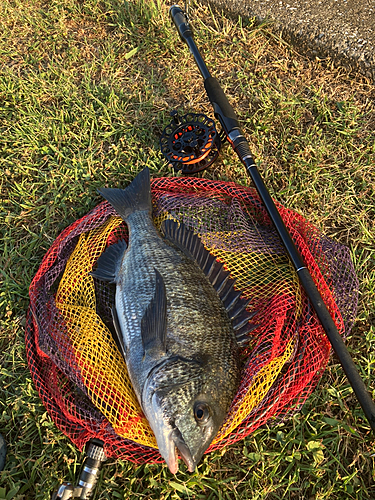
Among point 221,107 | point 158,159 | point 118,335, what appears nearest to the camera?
point 118,335

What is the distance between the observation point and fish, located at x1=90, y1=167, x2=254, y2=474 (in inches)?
85.0

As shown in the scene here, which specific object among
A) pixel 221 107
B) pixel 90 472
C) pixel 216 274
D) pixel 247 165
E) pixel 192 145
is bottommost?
pixel 90 472

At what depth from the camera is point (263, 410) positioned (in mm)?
2570

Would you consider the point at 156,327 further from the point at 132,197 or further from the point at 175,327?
the point at 132,197

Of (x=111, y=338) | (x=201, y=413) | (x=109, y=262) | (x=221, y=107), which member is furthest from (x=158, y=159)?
(x=201, y=413)

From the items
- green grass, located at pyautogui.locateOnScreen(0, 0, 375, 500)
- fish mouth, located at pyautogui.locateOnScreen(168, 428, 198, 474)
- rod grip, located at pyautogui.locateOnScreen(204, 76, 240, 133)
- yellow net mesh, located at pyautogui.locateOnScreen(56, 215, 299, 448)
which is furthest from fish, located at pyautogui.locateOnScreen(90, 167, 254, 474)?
rod grip, located at pyautogui.locateOnScreen(204, 76, 240, 133)

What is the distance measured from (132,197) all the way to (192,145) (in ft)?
2.99

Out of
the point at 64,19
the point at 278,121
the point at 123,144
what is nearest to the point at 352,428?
the point at 278,121

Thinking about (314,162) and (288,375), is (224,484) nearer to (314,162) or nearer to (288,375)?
(288,375)

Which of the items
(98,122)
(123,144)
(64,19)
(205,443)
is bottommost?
(205,443)

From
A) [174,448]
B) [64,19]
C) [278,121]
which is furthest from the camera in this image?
[64,19]

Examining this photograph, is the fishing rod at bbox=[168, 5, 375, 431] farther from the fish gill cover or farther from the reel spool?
the fish gill cover

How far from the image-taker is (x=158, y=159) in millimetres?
3850

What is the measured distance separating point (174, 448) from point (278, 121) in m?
3.32
